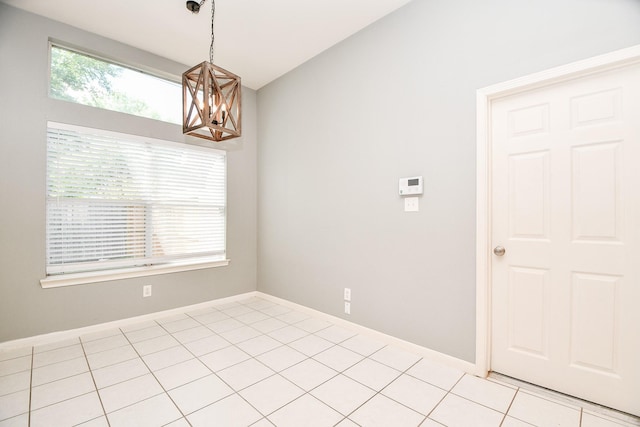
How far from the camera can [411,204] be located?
2.54m

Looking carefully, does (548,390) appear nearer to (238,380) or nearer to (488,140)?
(488,140)

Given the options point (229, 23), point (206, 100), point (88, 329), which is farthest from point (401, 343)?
point (229, 23)

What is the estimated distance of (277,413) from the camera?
174 centimetres

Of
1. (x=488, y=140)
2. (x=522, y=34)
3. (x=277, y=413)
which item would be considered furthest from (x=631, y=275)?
(x=277, y=413)

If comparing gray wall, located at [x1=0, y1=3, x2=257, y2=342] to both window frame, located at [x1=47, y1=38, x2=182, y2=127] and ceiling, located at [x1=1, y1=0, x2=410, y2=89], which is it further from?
ceiling, located at [x1=1, y1=0, x2=410, y2=89]

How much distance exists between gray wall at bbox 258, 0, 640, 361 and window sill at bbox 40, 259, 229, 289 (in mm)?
1260

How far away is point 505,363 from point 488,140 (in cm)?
167

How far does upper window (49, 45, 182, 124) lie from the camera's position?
113 inches

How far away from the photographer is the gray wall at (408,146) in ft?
6.41

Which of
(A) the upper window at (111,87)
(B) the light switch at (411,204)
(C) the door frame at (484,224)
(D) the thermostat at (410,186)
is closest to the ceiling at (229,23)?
(A) the upper window at (111,87)

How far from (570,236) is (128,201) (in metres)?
4.00

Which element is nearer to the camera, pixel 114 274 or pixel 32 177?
pixel 32 177

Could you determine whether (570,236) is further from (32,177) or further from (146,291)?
(32,177)

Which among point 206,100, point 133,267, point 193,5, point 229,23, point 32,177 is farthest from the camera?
point 133,267
